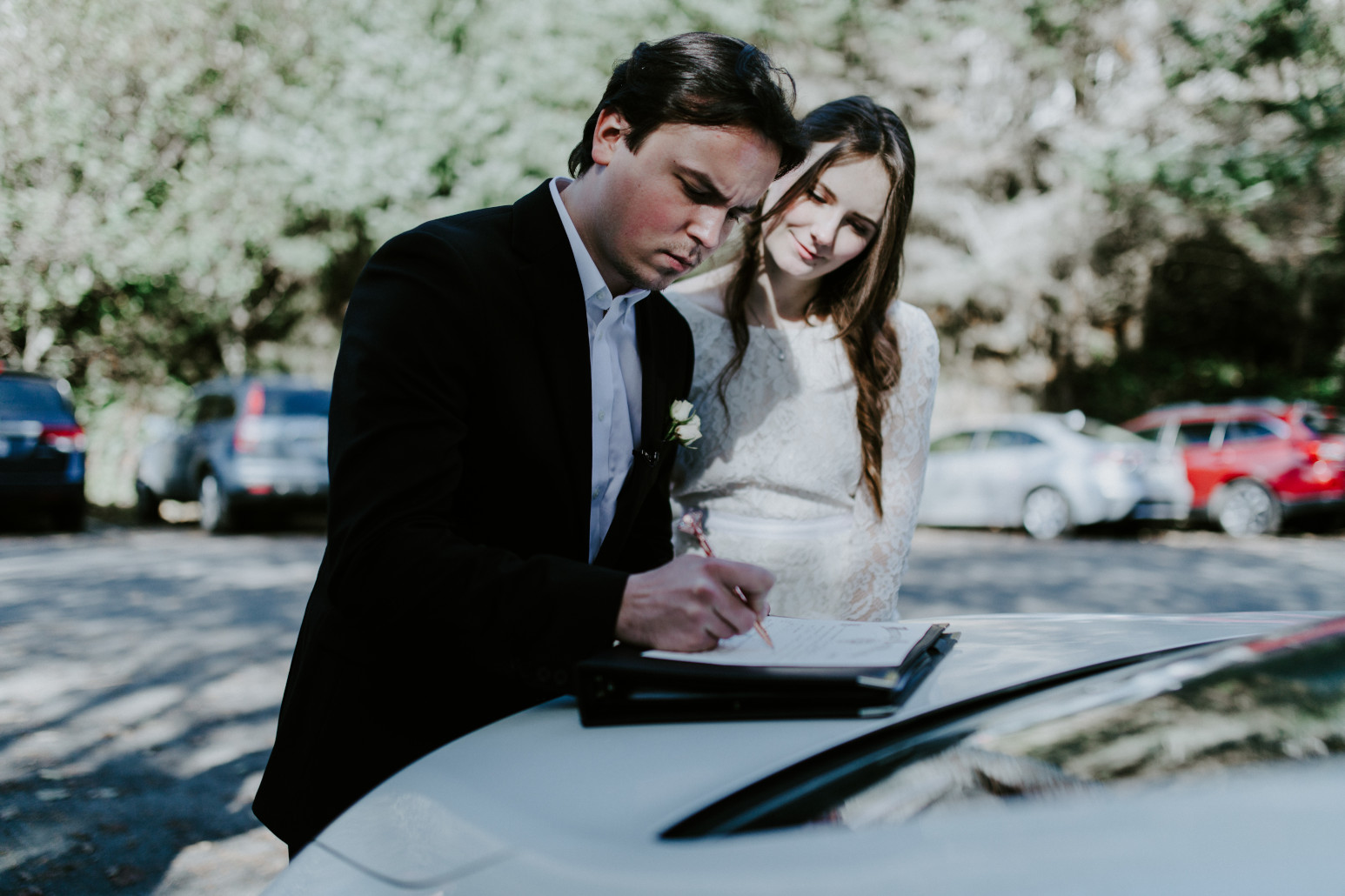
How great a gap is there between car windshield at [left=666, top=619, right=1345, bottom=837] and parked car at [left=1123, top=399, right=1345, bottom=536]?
13686 mm

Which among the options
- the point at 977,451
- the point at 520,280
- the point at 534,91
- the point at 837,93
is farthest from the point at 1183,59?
the point at 520,280

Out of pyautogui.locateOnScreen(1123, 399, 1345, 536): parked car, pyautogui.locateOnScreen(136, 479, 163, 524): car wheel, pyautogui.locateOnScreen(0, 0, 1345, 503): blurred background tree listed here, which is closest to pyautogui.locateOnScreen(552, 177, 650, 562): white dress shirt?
pyautogui.locateOnScreen(1123, 399, 1345, 536): parked car

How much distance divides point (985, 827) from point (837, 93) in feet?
57.6

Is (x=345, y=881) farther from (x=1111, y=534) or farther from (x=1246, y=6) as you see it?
(x=1246, y=6)

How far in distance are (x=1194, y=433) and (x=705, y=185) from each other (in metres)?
14.2

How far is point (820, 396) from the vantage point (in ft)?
8.73

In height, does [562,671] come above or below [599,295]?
below

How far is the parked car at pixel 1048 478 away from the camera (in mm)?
12961

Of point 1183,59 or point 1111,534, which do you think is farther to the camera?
point 1183,59

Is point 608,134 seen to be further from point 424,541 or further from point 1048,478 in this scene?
point 1048,478

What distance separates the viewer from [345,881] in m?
1.14

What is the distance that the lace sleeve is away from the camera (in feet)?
8.37

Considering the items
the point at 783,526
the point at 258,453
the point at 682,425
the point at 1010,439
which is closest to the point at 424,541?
the point at 682,425

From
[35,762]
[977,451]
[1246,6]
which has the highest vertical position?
[1246,6]
